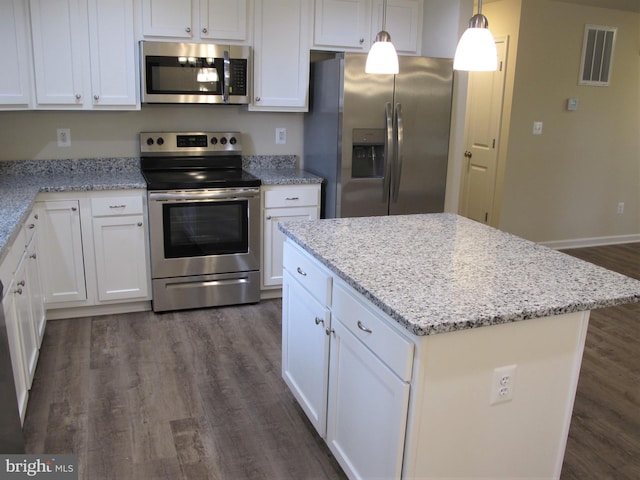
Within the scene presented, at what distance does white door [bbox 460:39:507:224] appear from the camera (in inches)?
211

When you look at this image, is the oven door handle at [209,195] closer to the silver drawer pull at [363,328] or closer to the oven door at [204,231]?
the oven door at [204,231]

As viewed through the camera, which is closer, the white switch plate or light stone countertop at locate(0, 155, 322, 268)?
light stone countertop at locate(0, 155, 322, 268)

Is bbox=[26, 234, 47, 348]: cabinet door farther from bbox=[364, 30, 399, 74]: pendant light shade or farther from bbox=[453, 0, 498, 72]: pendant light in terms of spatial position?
bbox=[453, 0, 498, 72]: pendant light

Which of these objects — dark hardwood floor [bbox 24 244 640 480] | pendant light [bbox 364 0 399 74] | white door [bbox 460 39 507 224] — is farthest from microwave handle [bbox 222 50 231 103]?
white door [bbox 460 39 507 224]

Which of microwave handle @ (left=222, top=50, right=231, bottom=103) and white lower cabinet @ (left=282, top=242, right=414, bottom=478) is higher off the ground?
microwave handle @ (left=222, top=50, right=231, bottom=103)

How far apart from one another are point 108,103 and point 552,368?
305cm

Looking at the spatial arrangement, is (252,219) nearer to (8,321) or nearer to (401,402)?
(8,321)

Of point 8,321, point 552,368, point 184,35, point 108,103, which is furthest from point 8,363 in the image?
point 184,35

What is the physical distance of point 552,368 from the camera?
71.9 inches

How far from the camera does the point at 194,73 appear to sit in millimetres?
3770

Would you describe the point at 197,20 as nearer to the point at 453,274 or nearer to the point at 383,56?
the point at 383,56

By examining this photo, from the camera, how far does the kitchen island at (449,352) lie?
165 cm

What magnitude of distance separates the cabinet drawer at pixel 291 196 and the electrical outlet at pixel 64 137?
4.53ft

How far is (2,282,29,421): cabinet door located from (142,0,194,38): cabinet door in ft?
6.37
